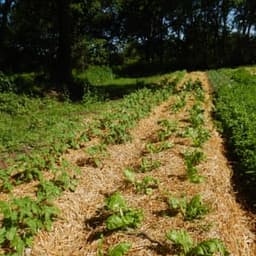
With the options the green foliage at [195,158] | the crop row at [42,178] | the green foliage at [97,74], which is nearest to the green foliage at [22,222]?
the crop row at [42,178]

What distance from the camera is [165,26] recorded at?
140 ft

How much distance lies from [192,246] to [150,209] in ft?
3.20

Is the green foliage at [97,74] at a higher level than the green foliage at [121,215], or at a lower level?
lower

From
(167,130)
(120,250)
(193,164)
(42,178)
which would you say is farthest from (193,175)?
(167,130)

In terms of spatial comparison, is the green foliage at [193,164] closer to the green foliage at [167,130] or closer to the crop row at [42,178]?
the green foliage at [167,130]

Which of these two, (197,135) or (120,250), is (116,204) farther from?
(197,135)

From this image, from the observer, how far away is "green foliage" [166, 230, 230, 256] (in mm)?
3652

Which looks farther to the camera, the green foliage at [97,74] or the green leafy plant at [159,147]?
the green foliage at [97,74]

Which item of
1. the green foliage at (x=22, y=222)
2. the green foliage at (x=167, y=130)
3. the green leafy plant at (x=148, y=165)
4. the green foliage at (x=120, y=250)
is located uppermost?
the green foliage at (x=22, y=222)

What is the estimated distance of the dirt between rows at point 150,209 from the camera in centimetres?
407

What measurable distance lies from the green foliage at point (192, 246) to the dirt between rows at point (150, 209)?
12 cm

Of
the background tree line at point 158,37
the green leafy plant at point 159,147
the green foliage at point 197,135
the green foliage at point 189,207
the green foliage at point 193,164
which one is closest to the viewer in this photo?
the green foliage at point 189,207

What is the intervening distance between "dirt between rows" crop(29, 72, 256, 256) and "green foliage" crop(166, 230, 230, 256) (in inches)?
4.8

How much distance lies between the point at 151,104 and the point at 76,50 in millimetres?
18397
